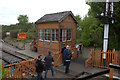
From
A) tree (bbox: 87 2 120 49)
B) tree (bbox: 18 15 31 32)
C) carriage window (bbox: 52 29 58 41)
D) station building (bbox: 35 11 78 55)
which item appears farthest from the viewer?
tree (bbox: 18 15 31 32)

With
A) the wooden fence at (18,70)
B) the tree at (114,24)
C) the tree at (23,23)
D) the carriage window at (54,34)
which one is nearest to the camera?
the wooden fence at (18,70)

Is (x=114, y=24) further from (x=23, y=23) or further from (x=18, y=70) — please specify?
(x=23, y=23)

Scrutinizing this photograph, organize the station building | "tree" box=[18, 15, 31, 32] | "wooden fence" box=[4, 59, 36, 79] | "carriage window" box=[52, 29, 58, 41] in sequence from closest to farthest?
"wooden fence" box=[4, 59, 36, 79] → the station building → "carriage window" box=[52, 29, 58, 41] → "tree" box=[18, 15, 31, 32]

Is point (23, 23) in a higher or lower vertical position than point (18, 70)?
higher

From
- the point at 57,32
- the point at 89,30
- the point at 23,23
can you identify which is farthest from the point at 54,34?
the point at 23,23

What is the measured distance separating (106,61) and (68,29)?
588cm

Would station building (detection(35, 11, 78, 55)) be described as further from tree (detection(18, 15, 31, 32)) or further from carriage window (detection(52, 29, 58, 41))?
tree (detection(18, 15, 31, 32))

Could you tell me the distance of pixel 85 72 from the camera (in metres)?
7.15

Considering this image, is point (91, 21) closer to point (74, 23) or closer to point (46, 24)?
point (74, 23)

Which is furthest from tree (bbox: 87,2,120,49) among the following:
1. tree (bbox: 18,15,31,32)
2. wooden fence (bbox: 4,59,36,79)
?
tree (bbox: 18,15,31,32)

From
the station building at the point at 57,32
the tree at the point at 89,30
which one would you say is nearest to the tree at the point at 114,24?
the tree at the point at 89,30

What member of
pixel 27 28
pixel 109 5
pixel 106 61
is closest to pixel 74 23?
pixel 109 5

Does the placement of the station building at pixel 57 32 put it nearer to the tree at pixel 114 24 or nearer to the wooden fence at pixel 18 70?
the tree at pixel 114 24

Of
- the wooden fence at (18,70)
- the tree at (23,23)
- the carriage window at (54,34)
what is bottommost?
the wooden fence at (18,70)
